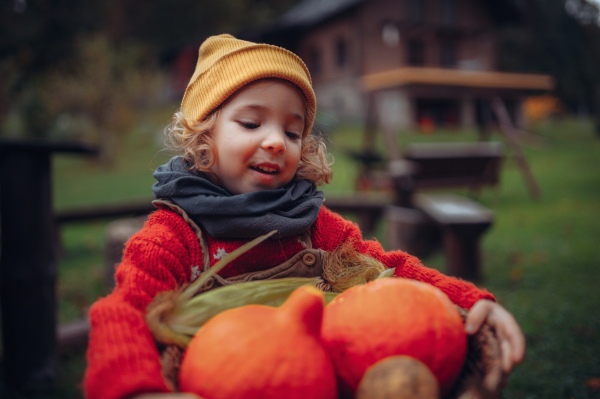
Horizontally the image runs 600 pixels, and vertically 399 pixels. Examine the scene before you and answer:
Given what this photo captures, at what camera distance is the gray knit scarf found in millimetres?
1424

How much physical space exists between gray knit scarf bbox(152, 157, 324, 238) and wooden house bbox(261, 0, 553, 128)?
1869 centimetres

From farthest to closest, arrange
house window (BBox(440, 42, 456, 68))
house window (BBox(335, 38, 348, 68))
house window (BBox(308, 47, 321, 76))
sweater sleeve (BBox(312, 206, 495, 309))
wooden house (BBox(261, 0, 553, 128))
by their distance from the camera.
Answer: house window (BBox(308, 47, 321, 76))
house window (BBox(440, 42, 456, 68))
house window (BBox(335, 38, 348, 68))
wooden house (BBox(261, 0, 553, 128))
sweater sleeve (BBox(312, 206, 495, 309))

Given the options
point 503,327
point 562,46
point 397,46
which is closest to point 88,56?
point 397,46

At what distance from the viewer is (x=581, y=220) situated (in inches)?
257

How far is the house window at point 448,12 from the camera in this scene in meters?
22.7

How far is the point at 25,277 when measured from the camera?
254 centimetres

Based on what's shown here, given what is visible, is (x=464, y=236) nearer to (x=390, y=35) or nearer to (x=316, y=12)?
→ (x=390, y=35)

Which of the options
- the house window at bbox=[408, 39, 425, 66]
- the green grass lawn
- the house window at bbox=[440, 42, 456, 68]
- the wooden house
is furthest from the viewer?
the house window at bbox=[440, 42, 456, 68]

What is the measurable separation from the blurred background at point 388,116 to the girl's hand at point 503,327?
4.06 ft

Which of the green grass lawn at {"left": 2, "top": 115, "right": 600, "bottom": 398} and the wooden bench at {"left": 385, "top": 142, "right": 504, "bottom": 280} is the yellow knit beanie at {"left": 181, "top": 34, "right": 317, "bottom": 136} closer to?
the green grass lawn at {"left": 2, "top": 115, "right": 600, "bottom": 398}

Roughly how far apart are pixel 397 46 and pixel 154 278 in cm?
2275

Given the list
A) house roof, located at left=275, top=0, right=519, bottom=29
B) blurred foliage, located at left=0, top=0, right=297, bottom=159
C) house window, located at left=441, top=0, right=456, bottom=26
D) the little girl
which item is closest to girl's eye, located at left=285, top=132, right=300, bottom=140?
the little girl

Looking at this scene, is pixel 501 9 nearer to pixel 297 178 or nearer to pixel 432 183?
pixel 432 183

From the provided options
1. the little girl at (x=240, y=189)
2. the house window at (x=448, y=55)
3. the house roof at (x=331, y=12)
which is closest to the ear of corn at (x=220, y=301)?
the little girl at (x=240, y=189)
